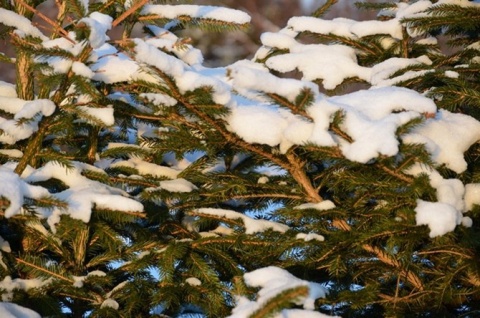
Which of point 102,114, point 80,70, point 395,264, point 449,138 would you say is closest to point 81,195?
point 102,114

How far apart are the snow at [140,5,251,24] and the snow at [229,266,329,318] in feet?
3.87

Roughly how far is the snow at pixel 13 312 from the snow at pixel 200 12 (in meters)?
1.26

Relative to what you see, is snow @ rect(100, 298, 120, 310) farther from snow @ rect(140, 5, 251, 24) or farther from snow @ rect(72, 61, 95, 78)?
snow @ rect(140, 5, 251, 24)

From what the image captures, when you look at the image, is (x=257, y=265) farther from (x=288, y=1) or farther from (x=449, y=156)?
(x=288, y=1)

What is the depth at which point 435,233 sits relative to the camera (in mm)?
2156

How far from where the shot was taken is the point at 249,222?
254cm

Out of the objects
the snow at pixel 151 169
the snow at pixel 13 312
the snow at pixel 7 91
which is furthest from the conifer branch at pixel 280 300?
the snow at pixel 7 91

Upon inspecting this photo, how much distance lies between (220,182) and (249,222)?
17cm

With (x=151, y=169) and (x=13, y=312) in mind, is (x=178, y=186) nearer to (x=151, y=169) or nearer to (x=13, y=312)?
(x=151, y=169)

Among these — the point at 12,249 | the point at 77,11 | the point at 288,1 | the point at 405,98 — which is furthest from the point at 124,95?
the point at 288,1

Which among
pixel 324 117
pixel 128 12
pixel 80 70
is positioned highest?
pixel 128 12

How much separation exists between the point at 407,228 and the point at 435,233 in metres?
0.14

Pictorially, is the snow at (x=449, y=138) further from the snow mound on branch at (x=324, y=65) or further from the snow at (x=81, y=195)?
the snow at (x=81, y=195)

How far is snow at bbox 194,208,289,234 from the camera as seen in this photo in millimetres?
2527
